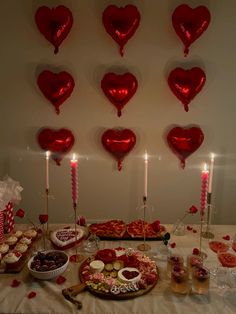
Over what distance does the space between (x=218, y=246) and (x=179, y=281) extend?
0.46 meters

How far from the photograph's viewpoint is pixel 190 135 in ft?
7.17

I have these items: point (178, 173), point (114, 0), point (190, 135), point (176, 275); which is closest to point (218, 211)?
point (178, 173)

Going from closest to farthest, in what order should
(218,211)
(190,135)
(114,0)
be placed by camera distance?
(114,0) → (190,135) → (218,211)

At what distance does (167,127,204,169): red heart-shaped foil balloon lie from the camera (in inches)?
86.0

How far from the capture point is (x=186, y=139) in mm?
2191

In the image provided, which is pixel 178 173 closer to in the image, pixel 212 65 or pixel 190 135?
pixel 190 135

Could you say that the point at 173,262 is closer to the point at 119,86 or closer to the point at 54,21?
the point at 119,86

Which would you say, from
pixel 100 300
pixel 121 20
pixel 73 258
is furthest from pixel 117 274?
pixel 121 20

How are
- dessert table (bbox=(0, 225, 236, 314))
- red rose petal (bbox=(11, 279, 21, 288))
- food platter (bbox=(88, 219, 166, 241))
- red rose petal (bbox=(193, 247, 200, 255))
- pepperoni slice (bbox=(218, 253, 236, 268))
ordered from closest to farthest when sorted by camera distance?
dessert table (bbox=(0, 225, 236, 314)), red rose petal (bbox=(11, 279, 21, 288)), pepperoni slice (bbox=(218, 253, 236, 268)), red rose petal (bbox=(193, 247, 200, 255)), food platter (bbox=(88, 219, 166, 241))

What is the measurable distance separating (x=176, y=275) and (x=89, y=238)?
562 millimetres

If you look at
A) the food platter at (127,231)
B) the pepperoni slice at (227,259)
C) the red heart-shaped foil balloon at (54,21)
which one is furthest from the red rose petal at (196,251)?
the red heart-shaped foil balloon at (54,21)

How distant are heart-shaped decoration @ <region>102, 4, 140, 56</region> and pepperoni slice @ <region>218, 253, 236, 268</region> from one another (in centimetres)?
136

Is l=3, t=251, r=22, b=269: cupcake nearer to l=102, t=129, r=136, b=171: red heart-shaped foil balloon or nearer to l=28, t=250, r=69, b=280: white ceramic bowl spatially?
l=28, t=250, r=69, b=280: white ceramic bowl

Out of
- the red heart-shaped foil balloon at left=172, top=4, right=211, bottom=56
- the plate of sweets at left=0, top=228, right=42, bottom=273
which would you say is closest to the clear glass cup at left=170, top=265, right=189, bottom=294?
the plate of sweets at left=0, top=228, right=42, bottom=273
